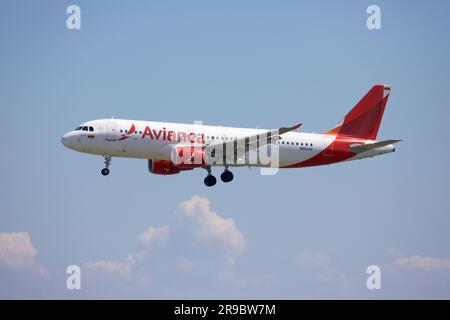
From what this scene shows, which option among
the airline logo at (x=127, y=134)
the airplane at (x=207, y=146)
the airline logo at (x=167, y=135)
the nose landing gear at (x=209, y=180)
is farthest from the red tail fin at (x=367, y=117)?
the airline logo at (x=127, y=134)

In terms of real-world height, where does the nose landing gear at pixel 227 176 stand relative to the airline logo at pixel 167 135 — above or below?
below

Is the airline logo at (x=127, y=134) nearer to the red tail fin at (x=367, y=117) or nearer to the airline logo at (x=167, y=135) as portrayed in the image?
the airline logo at (x=167, y=135)

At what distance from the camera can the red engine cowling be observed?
280ft

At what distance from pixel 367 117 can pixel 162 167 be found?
19.2 m

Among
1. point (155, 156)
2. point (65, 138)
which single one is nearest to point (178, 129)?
point (155, 156)

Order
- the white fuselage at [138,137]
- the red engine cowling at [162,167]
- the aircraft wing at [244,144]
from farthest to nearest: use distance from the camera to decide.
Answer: the red engine cowling at [162,167], the white fuselage at [138,137], the aircraft wing at [244,144]

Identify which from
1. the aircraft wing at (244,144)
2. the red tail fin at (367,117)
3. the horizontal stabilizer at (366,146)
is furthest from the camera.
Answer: the red tail fin at (367,117)

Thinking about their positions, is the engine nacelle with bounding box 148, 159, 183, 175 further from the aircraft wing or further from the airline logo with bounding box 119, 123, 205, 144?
the aircraft wing

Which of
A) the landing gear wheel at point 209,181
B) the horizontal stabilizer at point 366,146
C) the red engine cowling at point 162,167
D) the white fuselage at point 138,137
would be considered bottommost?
the landing gear wheel at point 209,181

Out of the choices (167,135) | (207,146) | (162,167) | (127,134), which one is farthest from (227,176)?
(127,134)

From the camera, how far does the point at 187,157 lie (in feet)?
264

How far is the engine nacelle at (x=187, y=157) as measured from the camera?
80.3m

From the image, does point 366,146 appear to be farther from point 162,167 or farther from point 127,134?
point 127,134
